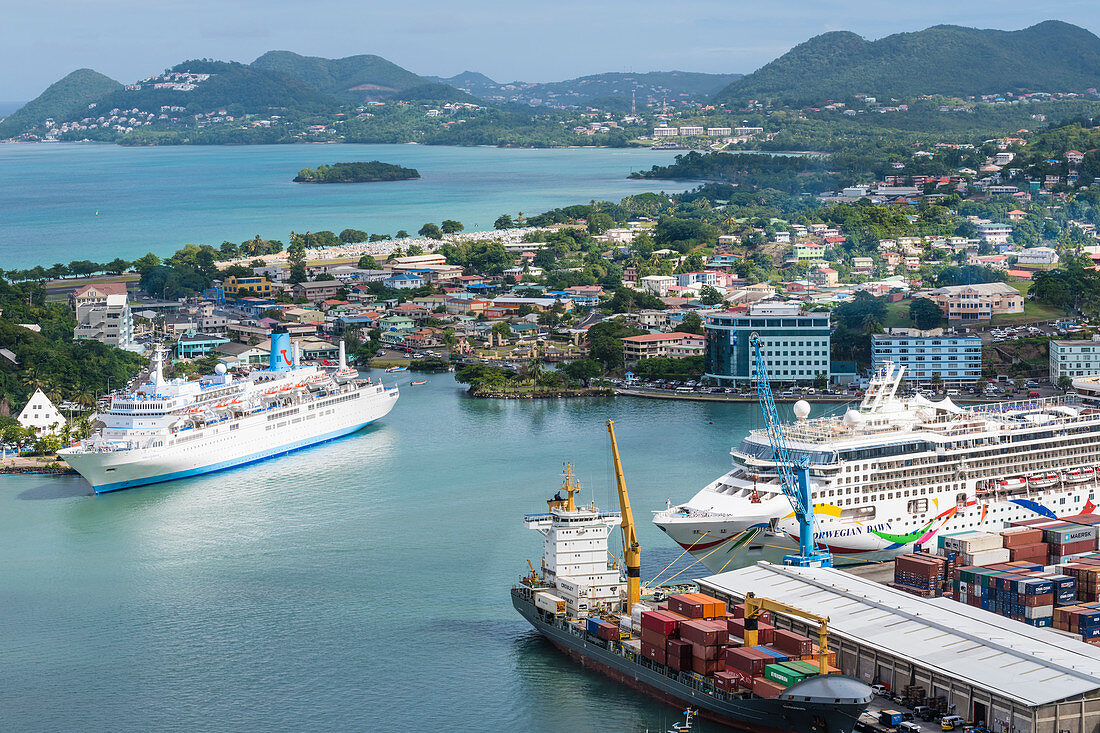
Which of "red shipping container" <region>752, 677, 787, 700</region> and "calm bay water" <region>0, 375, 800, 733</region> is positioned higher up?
"red shipping container" <region>752, 677, 787, 700</region>

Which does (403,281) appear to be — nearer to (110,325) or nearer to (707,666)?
(110,325)

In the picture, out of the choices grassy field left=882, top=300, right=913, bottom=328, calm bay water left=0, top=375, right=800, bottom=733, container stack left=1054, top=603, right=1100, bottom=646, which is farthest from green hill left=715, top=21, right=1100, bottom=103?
container stack left=1054, top=603, right=1100, bottom=646

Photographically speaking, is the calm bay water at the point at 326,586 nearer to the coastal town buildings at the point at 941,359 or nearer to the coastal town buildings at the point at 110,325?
the coastal town buildings at the point at 941,359

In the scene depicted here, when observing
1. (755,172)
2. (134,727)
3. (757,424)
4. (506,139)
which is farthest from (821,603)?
(506,139)

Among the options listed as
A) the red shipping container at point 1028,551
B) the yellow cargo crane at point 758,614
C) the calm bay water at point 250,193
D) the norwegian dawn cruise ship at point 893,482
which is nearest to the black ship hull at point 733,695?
the yellow cargo crane at point 758,614

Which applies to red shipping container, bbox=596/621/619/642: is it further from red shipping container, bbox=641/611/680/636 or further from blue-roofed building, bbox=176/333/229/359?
blue-roofed building, bbox=176/333/229/359

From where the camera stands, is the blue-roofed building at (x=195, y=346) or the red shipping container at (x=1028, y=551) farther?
the blue-roofed building at (x=195, y=346)

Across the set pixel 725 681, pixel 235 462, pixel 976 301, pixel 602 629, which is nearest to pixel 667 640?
pixel 725 681

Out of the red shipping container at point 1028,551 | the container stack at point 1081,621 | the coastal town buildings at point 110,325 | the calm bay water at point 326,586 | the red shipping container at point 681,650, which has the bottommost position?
A: the calm bay water at point 326,586
